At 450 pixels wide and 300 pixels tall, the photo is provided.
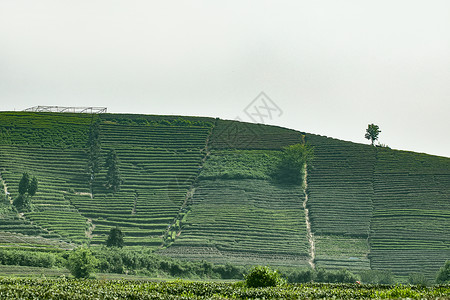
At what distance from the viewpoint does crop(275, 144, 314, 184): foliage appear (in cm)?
10618

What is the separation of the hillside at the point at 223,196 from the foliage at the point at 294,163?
1932 mm

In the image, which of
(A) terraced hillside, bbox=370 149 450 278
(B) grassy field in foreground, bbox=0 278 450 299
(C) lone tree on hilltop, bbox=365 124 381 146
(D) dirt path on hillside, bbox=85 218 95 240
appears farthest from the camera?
(C) lone tree on hilltop, bbox=365 124 381 146

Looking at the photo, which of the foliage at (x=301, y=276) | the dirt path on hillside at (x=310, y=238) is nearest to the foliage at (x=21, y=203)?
the foliage at (x=301, y=276)

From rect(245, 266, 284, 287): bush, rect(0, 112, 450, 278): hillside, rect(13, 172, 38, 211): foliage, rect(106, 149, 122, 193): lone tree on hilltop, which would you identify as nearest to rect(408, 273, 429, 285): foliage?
rect(0, 112, 450, 278): hillside

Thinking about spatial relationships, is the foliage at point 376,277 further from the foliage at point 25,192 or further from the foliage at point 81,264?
the foliage at point 25,192

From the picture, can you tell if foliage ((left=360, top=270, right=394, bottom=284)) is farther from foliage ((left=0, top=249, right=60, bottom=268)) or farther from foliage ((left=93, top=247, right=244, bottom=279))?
foliage ((left=0, top=249, right=60, bottom=268))

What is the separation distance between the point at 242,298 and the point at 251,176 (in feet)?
262

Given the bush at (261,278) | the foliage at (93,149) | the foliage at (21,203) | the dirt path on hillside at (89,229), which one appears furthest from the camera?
the foliage at (93,149)

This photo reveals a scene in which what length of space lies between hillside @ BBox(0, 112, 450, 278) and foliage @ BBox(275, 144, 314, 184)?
193cm

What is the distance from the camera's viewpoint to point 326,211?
94125 mm

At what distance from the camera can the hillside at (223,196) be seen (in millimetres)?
81125

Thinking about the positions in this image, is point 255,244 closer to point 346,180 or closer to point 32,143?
point 346,180

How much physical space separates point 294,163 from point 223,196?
56.9ft

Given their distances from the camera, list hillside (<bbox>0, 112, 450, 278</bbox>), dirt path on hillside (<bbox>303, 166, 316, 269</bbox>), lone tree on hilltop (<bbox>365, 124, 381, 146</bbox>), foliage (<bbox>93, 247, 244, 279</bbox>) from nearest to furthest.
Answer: foliage (<bbox>93, 247, 244, 279</bbox>)
dirt path on hillside (<bbox>303, 166, 316, 269</bbox>)
hillside (<bbox>0, 112, 450, 278</bbox>)
lone tree on hilltop (<bbox>365, 124, 381, 146</bbox>)
